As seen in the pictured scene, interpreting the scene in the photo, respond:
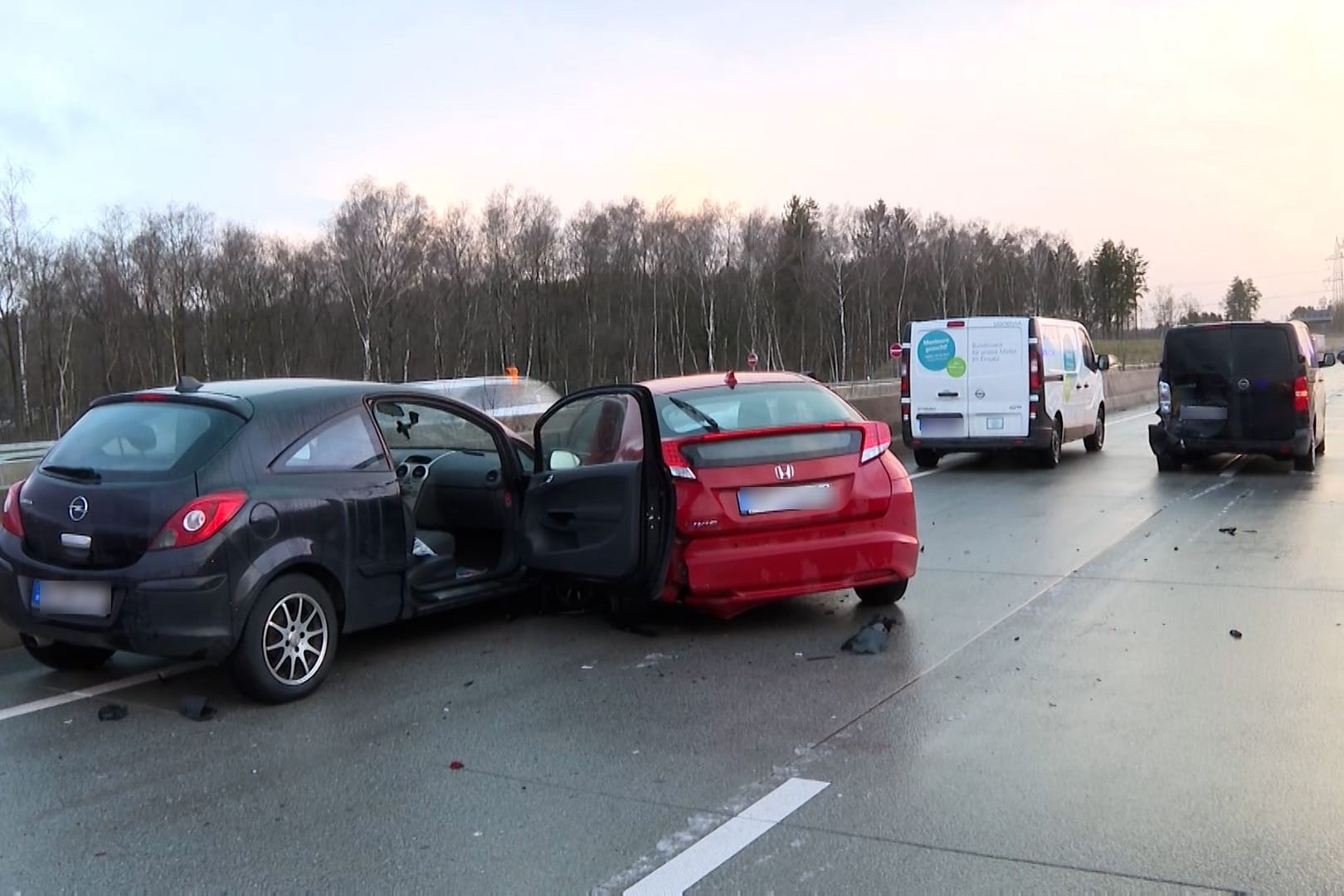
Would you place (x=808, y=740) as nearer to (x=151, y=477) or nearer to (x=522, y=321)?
(x=151, y=477)

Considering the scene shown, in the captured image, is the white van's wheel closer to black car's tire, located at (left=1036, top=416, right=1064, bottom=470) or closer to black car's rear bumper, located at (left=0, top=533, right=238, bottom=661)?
black car's tire, located at (left=1036, top=416, right=1064, bottom=470)

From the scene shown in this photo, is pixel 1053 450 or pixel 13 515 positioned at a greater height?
pixel 13 515

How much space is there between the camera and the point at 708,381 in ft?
23.5

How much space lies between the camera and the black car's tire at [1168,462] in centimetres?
1417

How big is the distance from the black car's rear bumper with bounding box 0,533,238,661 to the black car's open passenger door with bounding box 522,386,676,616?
2037 mm

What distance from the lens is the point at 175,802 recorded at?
4191mm

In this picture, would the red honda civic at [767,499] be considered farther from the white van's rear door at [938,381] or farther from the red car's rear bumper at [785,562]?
the white van's rear door at [938,381]

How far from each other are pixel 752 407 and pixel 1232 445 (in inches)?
372

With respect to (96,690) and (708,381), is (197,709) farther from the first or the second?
(708,381)

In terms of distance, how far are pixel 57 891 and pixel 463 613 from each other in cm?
389

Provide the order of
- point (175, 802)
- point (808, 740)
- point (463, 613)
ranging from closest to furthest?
1. point (175, 802)
2. point (808, 740)
3. point (463, 613)

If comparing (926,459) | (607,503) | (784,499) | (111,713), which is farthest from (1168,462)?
(111,713)

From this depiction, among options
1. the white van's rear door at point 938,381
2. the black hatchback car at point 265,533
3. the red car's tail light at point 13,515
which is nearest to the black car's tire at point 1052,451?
the white van's rear door at point 938,381

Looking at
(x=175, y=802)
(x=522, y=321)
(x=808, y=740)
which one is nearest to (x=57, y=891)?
(x=175, y=802)
